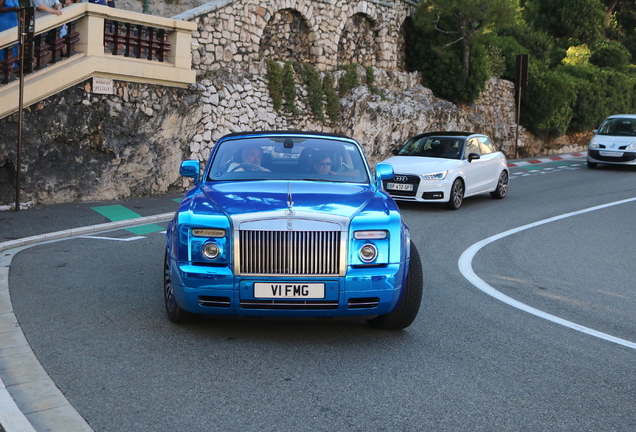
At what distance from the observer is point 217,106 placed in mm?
18359

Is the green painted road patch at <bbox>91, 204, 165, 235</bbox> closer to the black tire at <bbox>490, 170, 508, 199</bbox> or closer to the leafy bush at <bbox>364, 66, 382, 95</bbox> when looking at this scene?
the black tire at <bbox>490, 170, 508, 199</bbox>

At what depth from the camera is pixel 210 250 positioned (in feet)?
18.8

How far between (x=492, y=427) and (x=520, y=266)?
560cm

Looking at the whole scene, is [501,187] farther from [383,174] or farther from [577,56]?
[577,56]

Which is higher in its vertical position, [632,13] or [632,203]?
[632,13]

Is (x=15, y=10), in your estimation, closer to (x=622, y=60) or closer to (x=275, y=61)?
(x=275, y=61)

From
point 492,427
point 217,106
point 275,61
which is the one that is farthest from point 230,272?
point 275,61

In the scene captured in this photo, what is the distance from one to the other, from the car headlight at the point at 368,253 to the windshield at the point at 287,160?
1.35m

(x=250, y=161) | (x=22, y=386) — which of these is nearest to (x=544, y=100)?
(x=250, y=161)

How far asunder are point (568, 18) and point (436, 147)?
30.4 meters

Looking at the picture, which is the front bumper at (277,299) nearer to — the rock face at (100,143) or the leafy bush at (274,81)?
the rock face at (100,143)

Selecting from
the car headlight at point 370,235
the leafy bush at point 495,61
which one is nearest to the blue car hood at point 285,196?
the car headlight at point 370,235

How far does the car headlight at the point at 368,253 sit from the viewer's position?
5773mm

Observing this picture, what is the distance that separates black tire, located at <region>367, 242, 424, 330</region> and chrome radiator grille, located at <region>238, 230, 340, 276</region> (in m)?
0.78
